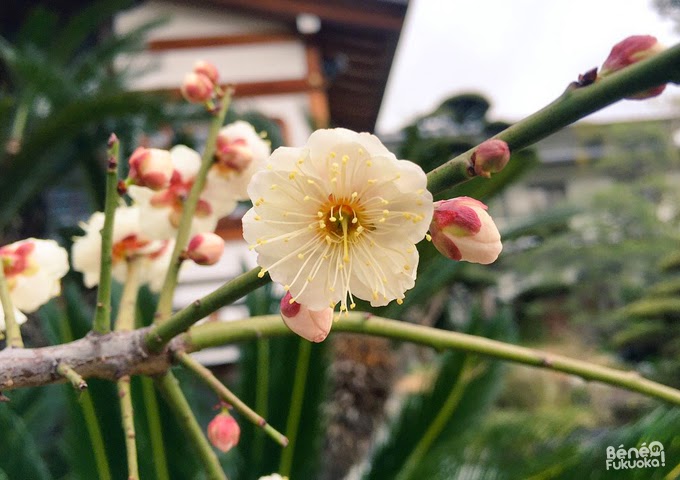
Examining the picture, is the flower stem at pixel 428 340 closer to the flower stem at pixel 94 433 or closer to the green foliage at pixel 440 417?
the flower stem at pixel 94 433

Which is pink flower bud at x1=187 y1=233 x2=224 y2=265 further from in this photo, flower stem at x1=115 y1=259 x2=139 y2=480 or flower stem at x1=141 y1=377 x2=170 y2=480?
flower stem at x1=141 y1=377 x2=170 y2=480

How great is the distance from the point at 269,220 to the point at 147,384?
69 cm

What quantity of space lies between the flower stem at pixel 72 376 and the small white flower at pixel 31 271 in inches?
7.7

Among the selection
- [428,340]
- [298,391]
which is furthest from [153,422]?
[428,340]

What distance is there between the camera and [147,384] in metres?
0.99

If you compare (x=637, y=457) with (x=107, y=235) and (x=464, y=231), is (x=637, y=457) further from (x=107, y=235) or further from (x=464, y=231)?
(x=107, y=235)

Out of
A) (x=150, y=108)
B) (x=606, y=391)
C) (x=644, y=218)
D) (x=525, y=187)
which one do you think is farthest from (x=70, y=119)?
(x=525, y=187)

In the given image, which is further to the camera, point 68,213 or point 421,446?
point 68,213

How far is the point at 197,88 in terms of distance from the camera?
0.61 metres

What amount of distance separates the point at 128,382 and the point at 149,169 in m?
0.17

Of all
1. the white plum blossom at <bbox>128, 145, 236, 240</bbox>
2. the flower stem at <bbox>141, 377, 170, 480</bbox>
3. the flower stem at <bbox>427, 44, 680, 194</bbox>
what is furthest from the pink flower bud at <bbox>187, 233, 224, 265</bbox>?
the flower stem at <bbox>141, 377, 170, 480</bbox>

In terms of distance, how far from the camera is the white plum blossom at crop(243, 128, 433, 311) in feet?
1.24

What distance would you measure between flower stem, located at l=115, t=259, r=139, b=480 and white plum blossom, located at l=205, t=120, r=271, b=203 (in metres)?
0.11

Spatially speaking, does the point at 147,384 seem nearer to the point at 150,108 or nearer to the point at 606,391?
the point at 150,108
